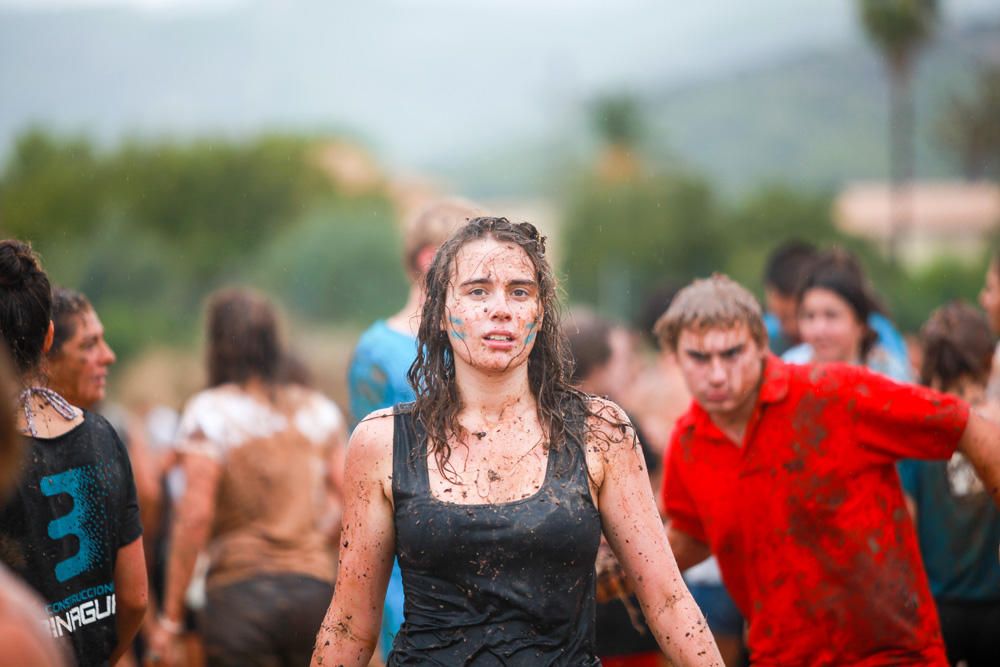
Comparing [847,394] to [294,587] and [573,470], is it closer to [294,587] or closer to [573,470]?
[573,470]

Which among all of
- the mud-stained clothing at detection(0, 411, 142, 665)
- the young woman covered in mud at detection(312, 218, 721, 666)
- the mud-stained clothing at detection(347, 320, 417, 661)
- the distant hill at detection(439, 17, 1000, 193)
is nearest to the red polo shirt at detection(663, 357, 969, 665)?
the young woman covered in mud at detection(312, 218, 721, 666)

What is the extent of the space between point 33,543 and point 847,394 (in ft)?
8.85

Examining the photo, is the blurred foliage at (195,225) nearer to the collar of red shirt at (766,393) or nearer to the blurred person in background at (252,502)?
the blurred person in background at (252,502)

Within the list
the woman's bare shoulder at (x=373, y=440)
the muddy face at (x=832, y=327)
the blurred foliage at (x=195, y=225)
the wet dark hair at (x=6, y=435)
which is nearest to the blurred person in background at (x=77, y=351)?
the woman's bare shoulder at (x=373, y=440)

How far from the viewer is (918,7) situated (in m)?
44.7

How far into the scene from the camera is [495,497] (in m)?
3.33

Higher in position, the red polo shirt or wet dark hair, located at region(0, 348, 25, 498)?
wet dark hair, located at region(0, 348, 25, 498)

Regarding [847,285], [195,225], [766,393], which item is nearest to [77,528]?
[766,393]

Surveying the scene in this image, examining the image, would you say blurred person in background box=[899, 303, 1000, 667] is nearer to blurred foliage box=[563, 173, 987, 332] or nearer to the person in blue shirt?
the person in blue shirt

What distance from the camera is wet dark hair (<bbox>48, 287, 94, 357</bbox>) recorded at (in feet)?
14.7

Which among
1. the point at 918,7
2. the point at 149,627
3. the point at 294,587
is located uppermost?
the point at 918,7

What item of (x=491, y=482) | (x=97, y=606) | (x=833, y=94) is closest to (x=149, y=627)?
(x=97, y=606)

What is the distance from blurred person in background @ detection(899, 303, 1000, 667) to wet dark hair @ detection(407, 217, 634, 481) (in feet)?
7.76

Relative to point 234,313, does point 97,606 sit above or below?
below
